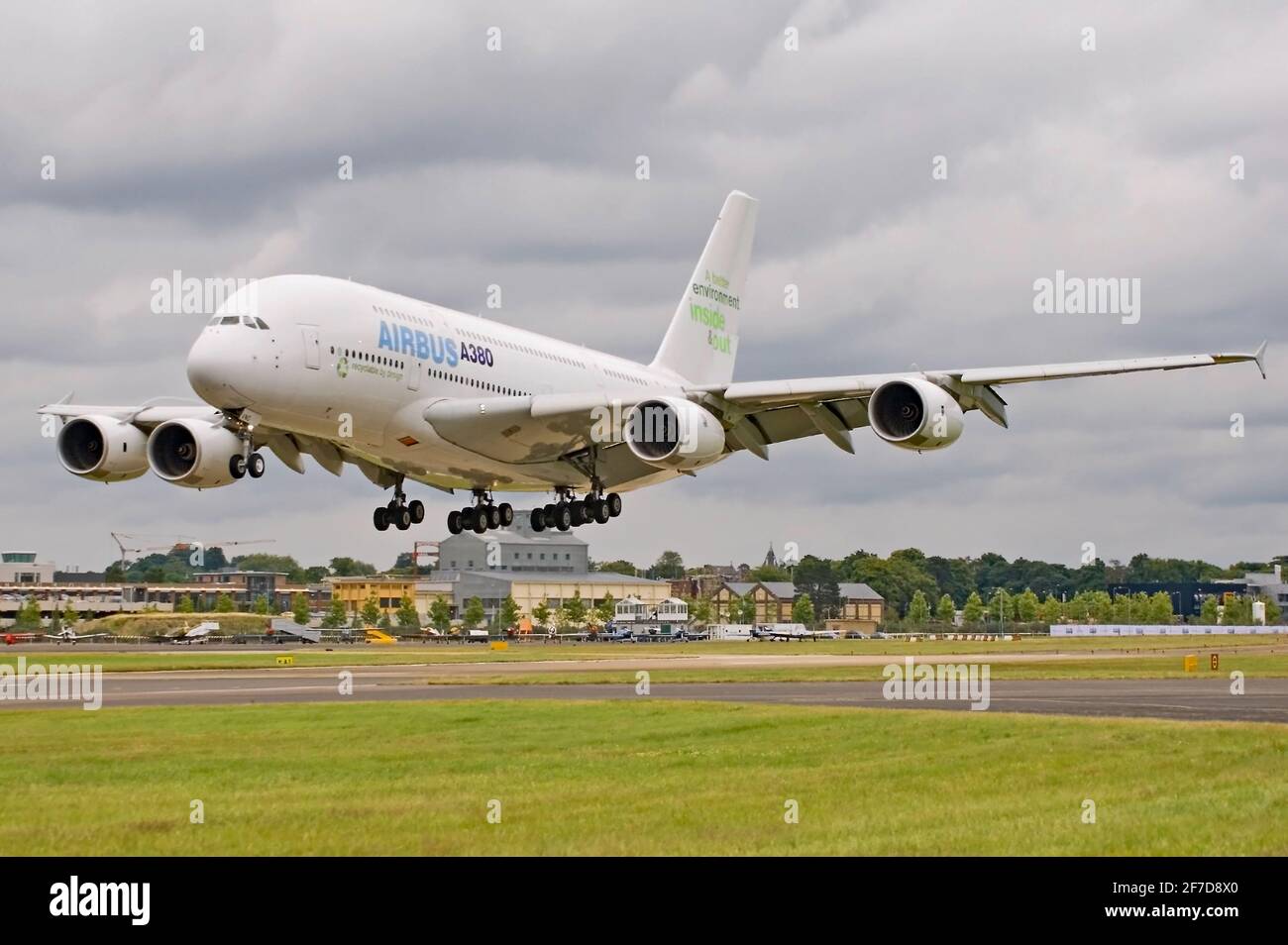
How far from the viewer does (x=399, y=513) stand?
5869 cm

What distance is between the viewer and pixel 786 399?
52.3 meters

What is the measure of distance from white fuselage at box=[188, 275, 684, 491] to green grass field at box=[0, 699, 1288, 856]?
8.54 metres

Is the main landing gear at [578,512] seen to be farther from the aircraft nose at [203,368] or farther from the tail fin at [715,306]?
the aircraft nose at [203,368]

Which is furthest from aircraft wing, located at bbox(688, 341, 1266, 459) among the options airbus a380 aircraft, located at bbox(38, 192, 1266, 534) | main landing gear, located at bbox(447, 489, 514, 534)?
main landing gear, located at bbox(447, 489, 514, 534)

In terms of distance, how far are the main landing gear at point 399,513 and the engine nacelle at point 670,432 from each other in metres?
10.5

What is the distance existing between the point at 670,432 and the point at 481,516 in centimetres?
1211

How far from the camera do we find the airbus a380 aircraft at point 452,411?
147 feet

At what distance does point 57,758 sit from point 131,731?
24.8 feet

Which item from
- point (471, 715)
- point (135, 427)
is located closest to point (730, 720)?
point (471, 715)

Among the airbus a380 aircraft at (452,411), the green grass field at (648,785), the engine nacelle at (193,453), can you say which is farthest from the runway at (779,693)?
the engine nacelle at (193,453)

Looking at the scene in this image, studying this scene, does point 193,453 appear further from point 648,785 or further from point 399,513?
point 648,785

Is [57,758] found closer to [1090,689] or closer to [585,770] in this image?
[585,770]

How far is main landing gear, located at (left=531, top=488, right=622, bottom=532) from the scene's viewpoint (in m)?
59.2

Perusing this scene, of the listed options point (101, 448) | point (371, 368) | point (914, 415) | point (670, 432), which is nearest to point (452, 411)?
point (371, 368)
